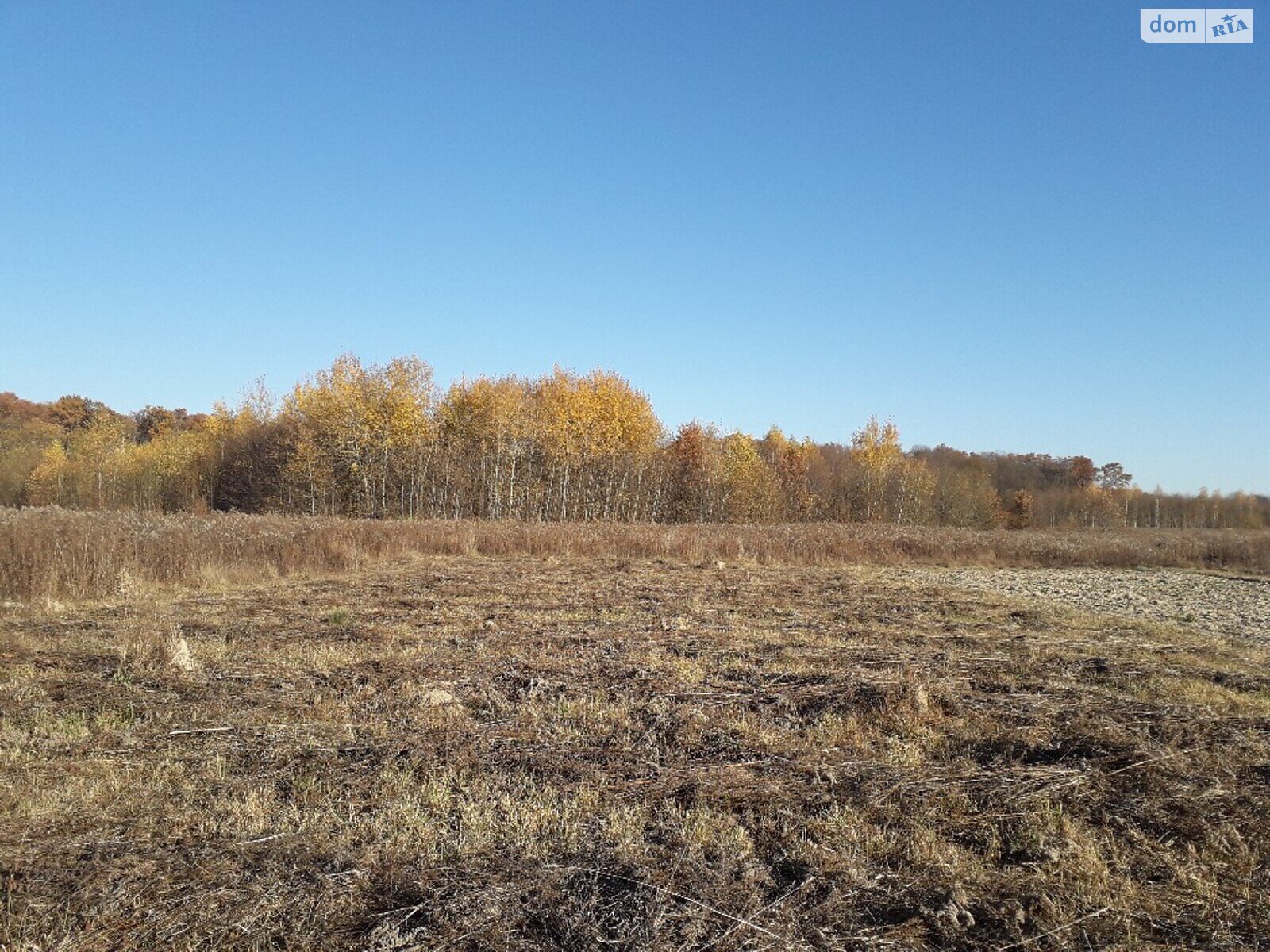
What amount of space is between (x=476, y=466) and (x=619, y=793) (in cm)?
3951

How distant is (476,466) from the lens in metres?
42.7

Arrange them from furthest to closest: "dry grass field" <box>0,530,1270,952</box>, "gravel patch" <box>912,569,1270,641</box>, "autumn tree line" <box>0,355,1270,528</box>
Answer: "autumn tree line" <box>0,355,1270,528</box>
"gravel patch" <box>912,569,1270,641</box>
"dry grass field" <box>0,530,1270,952</box>

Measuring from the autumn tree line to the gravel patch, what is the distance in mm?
24961

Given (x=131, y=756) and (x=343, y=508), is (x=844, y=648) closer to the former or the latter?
(x=131, y=756)

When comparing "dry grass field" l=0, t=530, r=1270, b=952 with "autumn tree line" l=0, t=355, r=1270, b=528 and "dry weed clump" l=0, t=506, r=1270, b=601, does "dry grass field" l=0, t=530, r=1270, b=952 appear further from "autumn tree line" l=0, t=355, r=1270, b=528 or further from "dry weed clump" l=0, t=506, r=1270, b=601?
"autumn tree line" l=0, t=355, r=1270, b=528

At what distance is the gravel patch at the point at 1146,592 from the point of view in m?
12.7

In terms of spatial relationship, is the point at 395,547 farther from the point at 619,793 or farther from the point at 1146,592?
the point at 1146,592

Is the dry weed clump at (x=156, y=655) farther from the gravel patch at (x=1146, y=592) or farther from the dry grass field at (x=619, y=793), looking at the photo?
the gravel patch at (x=1146, y=592)

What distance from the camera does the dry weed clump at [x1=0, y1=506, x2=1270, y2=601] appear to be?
12266 mm

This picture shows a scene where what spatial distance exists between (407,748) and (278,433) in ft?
149

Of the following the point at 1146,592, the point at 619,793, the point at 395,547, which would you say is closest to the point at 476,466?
the point at 395,547

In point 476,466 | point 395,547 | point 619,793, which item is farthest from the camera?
point 476,466

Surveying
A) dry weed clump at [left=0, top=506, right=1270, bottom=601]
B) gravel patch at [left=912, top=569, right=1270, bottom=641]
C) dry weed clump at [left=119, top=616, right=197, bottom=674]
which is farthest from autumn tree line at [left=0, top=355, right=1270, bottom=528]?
dry weed clump at [left=119, top=616, right=197, bottom=674]

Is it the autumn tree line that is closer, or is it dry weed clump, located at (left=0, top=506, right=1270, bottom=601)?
dry weed clump, located at (left=0, top=506, right=1270, bottom=601)
